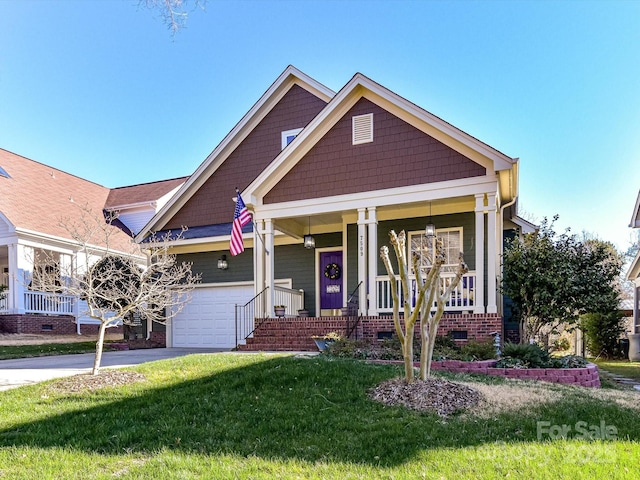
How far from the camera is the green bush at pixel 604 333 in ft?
54.3

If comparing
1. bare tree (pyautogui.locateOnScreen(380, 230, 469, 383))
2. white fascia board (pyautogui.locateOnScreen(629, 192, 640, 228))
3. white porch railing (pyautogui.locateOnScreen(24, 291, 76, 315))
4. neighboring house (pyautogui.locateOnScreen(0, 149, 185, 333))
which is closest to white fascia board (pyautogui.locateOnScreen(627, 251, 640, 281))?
white fascia board (pyautogui.locateOnScreen(629, 192, 640, 228))

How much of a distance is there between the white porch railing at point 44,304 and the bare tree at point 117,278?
1.24 metres

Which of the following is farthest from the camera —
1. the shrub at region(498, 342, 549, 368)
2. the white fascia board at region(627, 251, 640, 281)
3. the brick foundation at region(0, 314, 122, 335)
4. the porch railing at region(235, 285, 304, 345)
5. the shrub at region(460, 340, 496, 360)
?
the white fascia board at region(627, 251, 640, 281)

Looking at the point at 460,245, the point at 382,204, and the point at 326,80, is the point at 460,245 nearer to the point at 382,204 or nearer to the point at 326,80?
the point at 382,204

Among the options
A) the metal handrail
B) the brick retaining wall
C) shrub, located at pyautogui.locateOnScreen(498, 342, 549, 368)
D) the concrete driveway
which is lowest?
the concrete driveway

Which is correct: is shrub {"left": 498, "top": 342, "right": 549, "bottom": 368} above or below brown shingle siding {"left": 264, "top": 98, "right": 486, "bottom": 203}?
below

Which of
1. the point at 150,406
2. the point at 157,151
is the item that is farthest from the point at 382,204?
the point at 157,151

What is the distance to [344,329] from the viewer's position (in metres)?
10.5

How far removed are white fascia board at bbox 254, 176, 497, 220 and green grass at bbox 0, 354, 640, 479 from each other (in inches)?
191

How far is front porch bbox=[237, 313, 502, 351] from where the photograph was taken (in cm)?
966

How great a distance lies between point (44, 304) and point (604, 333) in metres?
20.0

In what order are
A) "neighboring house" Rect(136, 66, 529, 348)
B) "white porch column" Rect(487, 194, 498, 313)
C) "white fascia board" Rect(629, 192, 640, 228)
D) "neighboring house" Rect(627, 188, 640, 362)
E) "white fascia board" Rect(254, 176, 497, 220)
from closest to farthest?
"white porch column" Rect(487, 194, 498, 313)
"white fascia board" Rect(254, 176, 497, 220)
"neighboring house" Rect(136, 66, 529, 348)
"white fascia board" Rect(629, 192, 640, 228)
"neighboring house" Rect(627, 188, 640, 362)

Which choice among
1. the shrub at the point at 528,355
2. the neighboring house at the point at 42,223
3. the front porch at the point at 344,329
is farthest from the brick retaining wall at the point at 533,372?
the neighboring house at the point at 42,223

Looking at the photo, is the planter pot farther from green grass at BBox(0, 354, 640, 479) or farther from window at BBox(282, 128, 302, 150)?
window at BBox(282, 128, 302, 150)
